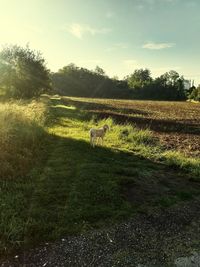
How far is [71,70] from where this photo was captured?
131 meters

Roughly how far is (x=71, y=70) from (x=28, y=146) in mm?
122200

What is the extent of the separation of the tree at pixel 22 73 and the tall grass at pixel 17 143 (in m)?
20.9

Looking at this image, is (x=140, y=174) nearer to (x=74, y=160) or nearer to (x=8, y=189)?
(x=74, y=160)

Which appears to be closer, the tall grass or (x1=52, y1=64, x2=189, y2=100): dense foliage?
the tall grass

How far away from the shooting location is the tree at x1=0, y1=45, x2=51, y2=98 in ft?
114

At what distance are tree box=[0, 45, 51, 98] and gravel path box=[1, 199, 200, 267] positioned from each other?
30.0 metres

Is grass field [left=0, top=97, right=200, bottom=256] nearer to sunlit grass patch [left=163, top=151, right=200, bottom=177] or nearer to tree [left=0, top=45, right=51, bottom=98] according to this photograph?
sunlit grass patch [left=163, top=151, right=200, bottom=177]

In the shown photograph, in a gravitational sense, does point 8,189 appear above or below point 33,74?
below

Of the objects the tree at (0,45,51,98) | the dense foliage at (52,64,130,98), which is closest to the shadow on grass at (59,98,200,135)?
the tree at (0,45,51,98)

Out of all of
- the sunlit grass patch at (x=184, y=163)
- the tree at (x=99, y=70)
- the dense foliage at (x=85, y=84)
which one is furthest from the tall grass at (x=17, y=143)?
the tree at (x=99, y=70)

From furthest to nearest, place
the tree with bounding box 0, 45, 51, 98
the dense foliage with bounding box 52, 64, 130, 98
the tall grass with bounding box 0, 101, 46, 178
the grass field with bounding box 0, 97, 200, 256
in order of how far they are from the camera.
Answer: the dense foliage with bounding box 52, 64, 130, 98, the tree with bounding box 0, 45, 51, 98, the tall grass with bounding box 0, 101, 46, 178, the grass field with bounding box 0, 97, 200, 256

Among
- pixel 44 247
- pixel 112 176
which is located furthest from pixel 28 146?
pixel 44 247

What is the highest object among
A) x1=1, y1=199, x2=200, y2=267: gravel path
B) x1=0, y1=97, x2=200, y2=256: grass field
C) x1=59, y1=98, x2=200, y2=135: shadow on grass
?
x1=59, y1=98, x2=200, y2=135: shadow on grass

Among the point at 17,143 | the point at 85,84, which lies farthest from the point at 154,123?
the point at 85,84
